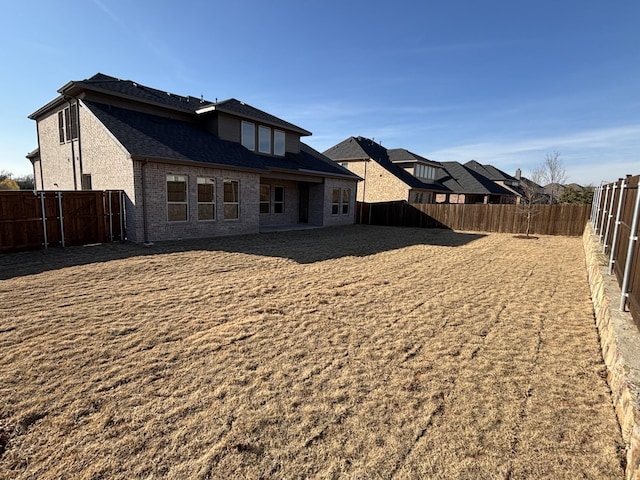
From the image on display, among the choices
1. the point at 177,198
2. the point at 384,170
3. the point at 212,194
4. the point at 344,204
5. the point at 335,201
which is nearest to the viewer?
the point at 177,198

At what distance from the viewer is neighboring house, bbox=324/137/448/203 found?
26.7 m

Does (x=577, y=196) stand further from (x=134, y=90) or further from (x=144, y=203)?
(x=134, y=90)

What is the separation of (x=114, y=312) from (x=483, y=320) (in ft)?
18.4

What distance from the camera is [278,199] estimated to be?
737 inches

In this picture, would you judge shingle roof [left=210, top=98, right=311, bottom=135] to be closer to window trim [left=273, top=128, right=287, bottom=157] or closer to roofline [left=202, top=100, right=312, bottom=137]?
roofline [left=202, top=100, right=312, bottom=137]

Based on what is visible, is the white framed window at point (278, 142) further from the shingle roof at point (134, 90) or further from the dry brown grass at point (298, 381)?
the dry brown grass at point (298, 381)

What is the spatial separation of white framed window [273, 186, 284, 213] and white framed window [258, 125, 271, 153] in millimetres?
2115

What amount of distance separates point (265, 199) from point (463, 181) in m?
25.5

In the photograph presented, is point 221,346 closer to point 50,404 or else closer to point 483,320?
point 50,404

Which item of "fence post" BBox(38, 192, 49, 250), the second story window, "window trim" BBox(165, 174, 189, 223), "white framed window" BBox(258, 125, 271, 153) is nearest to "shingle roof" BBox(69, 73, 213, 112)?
the second story window

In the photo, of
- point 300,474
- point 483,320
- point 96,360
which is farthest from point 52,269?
point 483,320

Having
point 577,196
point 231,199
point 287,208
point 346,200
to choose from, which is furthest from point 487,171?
point 231,199

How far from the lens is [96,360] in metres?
3.68

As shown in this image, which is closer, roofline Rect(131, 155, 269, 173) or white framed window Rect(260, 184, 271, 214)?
roofline Rect(131, 155, 269, 173)
